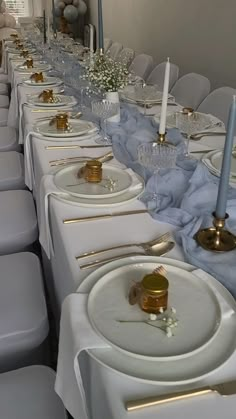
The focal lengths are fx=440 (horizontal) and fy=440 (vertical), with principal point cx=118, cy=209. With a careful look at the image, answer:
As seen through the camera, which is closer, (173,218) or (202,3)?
(173,218)

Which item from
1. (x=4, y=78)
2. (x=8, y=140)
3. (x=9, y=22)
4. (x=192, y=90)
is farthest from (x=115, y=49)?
(x=9, y=22)

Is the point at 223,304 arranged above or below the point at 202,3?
below

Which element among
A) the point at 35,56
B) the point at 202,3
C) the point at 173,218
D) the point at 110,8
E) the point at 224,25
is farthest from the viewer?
the point at 110,8

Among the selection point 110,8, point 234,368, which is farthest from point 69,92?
point 110,8

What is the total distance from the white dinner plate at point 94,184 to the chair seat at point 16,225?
34cm

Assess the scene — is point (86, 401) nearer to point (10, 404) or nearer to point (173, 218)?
point (10, 404)

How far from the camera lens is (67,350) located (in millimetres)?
733

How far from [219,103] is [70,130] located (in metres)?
0.93

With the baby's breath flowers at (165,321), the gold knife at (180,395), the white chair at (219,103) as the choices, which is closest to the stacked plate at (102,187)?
the baby's breath flowers at (165,321)

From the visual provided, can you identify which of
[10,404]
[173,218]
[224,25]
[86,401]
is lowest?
[10,404]

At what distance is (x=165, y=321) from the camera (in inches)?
27.7

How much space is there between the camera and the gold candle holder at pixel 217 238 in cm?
90

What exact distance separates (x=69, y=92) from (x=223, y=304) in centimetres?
197

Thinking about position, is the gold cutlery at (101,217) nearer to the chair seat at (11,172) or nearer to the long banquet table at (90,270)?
the long banquet table at (90,270)
